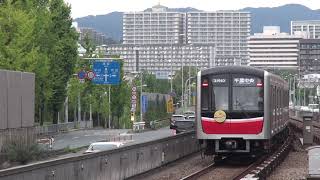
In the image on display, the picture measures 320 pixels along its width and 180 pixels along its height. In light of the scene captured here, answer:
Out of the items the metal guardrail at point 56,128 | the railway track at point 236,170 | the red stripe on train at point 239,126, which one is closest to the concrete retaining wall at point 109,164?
the railway track at point 236,170

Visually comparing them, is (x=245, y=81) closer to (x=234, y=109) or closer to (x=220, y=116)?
(x=234, y=109)

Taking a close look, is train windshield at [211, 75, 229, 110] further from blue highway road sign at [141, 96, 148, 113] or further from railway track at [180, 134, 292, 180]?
blue highway road sign at [141, 96, 148, 113]

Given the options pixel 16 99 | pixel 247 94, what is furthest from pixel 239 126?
pixel 16 99

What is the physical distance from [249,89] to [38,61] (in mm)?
29454

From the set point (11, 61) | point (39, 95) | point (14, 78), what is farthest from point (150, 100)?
point (14, 78)

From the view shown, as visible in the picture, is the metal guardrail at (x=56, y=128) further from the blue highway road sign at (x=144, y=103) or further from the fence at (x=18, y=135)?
the fence at (x=18, y=135)

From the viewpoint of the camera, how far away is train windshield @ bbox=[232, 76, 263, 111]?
2617 centimetres

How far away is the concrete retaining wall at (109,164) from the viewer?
13805 mm

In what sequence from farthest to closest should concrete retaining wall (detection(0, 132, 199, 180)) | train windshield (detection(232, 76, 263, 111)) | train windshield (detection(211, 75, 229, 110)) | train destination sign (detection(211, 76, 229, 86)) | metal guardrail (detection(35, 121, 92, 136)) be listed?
1. metal guardrail (detection(35, 121, 92, 136))
2. train destination sign (detection(211, 76, 229, 86))
3. train windshield (detection(211, 75, 229, 110))
4. train windshield (detection(232, 76, 263, 111))
5. concrete retaining wall (detection(0, 132, 199, 180))

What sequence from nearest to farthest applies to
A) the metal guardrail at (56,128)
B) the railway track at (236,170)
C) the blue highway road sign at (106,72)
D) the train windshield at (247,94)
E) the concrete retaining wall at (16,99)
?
the railway track at (236,170)
the train windshield at (247,94)
the concrete retaining wall at (16,99)
the metal guardrail at (56,128)
the blue highway road sign at (106,72)

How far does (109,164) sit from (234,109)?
7560mm

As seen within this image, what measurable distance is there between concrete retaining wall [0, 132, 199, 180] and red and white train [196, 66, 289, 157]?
2.04 metres

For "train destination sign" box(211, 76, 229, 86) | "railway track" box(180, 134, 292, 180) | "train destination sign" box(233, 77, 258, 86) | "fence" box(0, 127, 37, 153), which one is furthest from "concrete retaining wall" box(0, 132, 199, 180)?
"fence" box(0, 127, 37, 153)

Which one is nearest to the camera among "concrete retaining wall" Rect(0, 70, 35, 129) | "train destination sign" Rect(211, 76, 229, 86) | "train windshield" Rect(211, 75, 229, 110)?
"train windshield" Rect(211, 75, 229, 110)
